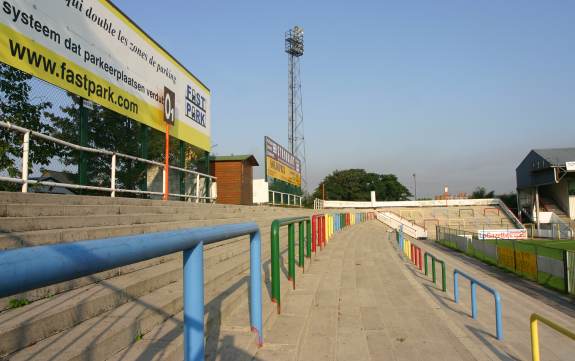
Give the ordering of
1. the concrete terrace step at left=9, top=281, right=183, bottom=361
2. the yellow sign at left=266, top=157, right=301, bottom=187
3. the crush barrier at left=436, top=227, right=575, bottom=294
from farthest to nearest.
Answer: the yellow sign at left=266, top=157, right=301, bottom=187
the crush barrier at left=436, top=227, right=575, bottom=294
the concrete terrace step at left=9, top=281, right=183, bottom=361

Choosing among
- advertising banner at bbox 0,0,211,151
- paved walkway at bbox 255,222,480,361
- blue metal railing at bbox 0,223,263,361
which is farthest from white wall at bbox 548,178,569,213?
blue metal railing at bbox 0,223,263,361

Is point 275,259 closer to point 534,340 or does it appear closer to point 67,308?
point 67,308

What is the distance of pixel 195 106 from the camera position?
15320 mm

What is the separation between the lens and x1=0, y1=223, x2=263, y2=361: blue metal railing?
1.13 m

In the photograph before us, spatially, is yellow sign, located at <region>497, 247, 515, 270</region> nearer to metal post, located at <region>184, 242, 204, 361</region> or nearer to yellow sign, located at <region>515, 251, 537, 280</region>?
yellow sign, located at <region>515, 251, 537, 280</region>

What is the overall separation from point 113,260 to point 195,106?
14392mm

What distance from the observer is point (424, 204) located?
65375 mm

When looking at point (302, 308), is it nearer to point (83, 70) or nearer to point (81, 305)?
point (81, 305)

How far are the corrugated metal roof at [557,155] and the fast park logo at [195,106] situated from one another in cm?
4842

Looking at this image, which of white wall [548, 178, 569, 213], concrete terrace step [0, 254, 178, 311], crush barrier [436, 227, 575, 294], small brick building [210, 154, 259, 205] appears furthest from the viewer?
white wall [548, 178, 569, 213]

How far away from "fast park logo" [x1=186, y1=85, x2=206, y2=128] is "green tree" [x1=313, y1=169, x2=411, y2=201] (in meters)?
74.6

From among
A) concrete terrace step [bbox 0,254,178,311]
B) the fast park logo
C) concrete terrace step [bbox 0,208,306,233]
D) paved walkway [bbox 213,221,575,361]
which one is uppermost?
the fast park logo

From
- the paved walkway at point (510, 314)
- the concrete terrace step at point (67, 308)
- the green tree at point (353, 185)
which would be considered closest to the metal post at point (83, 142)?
the concrete terrace step at point (67, 308)

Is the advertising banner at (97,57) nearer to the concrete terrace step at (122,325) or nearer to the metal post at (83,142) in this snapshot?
the metal post at (83,142)
